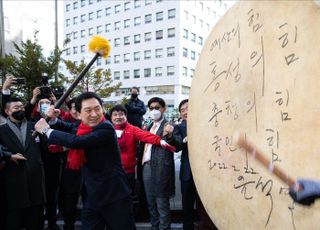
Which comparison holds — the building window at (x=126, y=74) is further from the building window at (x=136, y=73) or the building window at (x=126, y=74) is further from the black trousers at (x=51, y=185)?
the black trousers at (x=51, y=185)

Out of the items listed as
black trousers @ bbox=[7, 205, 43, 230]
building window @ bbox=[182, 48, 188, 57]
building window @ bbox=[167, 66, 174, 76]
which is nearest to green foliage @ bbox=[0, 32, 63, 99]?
black trousers @ bbox=[7, 205, 43, 230]

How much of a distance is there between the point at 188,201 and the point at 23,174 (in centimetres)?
170

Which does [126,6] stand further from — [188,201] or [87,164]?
[87,164]

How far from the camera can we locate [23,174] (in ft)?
11.8

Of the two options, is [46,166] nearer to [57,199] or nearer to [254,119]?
[57,199]

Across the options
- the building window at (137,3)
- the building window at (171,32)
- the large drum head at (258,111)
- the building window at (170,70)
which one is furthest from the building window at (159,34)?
the large drum head at (258,111)

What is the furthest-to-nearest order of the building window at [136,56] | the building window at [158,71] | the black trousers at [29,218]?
the building window at [136,56] < the building window at [158,71] < the black trousers at [29,218]

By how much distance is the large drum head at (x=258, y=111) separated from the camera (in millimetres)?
1469

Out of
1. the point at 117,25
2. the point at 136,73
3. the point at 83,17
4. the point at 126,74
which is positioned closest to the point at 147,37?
the point at 136,73

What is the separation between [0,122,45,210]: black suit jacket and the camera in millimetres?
3525

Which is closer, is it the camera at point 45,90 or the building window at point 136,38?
the camera at point 45,90

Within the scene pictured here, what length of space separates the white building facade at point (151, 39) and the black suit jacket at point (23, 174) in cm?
3731

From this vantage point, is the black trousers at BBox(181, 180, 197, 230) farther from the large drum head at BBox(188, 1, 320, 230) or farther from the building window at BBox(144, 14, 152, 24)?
the building window at BBox(144, 14, 152, 24)

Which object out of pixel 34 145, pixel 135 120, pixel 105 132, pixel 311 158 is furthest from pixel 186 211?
pixel 135 120
